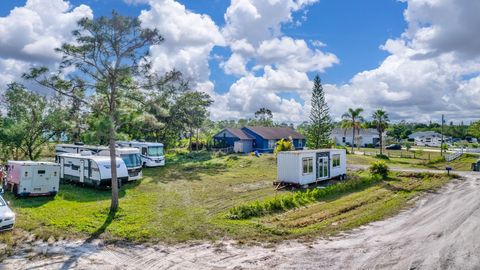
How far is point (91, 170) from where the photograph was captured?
21.4 metres

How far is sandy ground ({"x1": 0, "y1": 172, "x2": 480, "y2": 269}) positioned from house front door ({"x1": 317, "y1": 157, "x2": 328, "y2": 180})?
36.3 ft

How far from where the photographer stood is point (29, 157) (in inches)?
1192

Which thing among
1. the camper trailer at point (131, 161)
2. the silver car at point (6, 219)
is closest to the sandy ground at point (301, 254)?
the silver car at point (6, 219)

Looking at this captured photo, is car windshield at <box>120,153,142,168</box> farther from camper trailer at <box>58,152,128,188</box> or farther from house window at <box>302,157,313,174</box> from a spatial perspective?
house window at <box>302,157,313,174</box>

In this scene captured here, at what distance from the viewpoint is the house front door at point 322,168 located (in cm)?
2473

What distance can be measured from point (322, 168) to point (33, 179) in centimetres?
1864

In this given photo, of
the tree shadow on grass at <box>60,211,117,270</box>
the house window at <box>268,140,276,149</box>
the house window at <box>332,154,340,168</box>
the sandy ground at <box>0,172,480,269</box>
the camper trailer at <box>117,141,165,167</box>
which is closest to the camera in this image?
the sandy ground at <box>0,172,480,269</box>

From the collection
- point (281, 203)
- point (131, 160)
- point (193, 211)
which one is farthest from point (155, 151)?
point (281, 203)

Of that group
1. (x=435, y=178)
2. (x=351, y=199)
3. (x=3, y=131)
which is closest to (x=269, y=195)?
(x=351, y=199)

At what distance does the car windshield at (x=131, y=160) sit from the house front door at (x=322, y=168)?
1317cm

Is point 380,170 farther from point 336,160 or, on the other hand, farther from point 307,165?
point 307,165

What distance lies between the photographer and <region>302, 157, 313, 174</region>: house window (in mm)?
23141

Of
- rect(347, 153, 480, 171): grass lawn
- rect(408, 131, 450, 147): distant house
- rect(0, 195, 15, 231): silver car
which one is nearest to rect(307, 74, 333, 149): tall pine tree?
rect(347, 153, 480, 171): grass lawn

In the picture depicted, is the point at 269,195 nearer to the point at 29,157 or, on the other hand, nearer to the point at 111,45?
the point at 111,45
